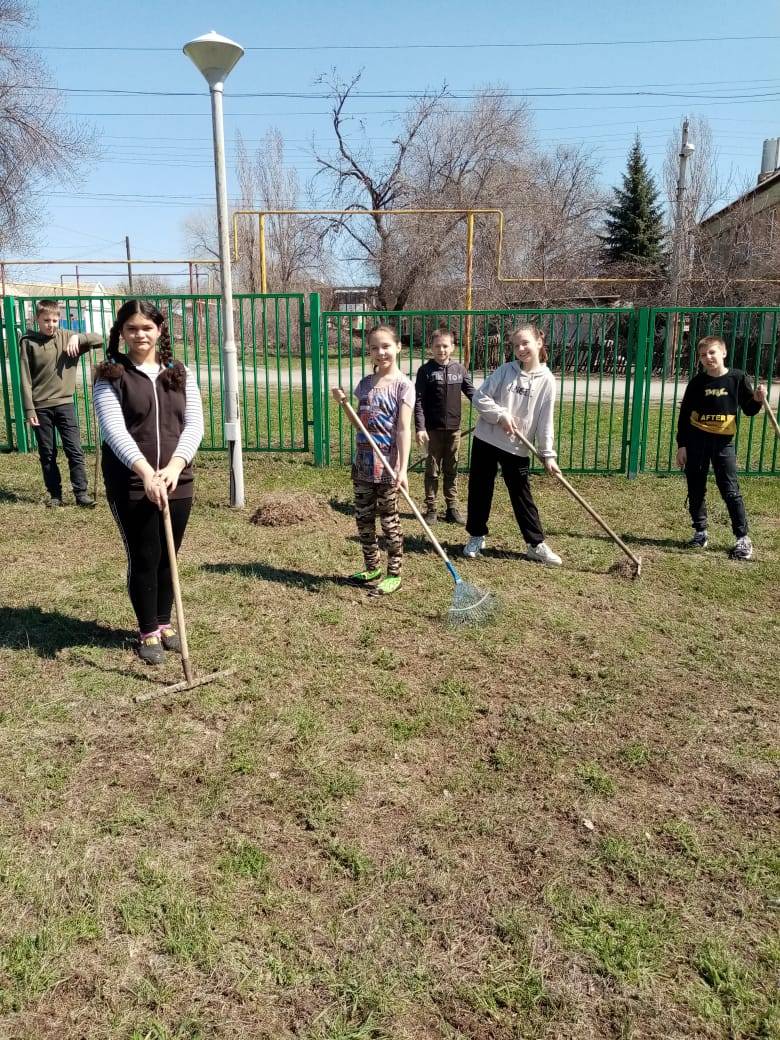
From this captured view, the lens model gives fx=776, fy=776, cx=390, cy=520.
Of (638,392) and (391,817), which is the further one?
(638,392)

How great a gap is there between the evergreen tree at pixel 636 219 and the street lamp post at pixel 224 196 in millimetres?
26996

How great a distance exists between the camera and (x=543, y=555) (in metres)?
5.95

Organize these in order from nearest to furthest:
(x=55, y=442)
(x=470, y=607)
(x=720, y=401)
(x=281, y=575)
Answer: (x=470, y=607) → (x=281, y=575) → (x=720, y=401) → (x=55, y=442)

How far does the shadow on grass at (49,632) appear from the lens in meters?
4.37

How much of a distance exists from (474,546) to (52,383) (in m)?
4.27

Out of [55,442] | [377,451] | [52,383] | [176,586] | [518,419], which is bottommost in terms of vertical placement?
[176,586]

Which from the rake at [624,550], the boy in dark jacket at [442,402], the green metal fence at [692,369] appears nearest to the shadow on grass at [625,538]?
the rake at [624,550]

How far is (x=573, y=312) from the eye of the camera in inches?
337

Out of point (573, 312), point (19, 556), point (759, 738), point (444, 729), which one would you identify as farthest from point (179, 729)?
point (573, 312)

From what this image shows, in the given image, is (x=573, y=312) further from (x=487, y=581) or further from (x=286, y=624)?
(x=286, y=624)

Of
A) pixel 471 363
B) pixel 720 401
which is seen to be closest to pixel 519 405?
pixel 720 401

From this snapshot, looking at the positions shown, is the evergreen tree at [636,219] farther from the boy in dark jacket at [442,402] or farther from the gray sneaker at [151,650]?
the gray sneaker at [151,650]

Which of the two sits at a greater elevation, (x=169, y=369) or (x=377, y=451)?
(x=169, y=369)

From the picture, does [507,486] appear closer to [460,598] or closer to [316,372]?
[460,598]
